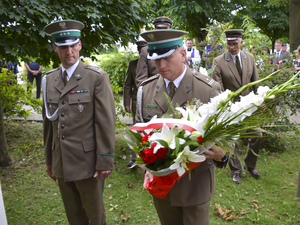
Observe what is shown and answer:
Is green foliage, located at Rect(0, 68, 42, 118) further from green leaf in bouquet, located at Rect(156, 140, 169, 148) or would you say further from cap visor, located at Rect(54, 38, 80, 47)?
green leaf in bouquet, located at Rect(156, 140, 169, 148)

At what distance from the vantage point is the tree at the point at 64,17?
164 inches

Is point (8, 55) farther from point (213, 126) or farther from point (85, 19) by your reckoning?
point (213, 126)

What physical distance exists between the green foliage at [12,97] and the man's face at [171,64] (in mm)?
5136

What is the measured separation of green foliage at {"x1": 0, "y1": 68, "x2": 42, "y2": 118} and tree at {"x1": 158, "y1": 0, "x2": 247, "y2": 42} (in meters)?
10.1

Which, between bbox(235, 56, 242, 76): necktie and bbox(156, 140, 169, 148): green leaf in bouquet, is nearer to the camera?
bbox(156, 140, 169, 148): green leaf in bouquet

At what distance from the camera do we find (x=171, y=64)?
7.28 ft

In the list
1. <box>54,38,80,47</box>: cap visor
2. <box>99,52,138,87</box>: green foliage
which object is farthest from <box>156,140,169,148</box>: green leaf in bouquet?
<box>99,52,138,87</box>: green foliage

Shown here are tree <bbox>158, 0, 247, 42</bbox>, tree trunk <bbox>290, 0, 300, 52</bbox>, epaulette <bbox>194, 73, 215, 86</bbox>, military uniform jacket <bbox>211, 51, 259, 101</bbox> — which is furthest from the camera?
tree <bbox>158, 0, 247, 42</bbox>

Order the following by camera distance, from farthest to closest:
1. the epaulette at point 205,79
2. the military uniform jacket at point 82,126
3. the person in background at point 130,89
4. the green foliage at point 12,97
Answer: the green foliage at point 12,97 < the person in background at point 130,89 < the military uniform jacket at point 82,126 < the epaulette at point 205,79

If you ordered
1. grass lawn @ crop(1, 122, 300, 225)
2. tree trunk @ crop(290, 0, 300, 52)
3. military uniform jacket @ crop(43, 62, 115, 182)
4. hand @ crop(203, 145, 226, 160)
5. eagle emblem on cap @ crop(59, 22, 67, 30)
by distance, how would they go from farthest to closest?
1. tree trunk @ crop(290, 0, 300, 52)
2. grass lawn @ crop(1, 122, 300, 225)
3. eagle emblem on cap @ crop(59, 22, 67, 30)
4. military uniform jacket @ crop(43, 62, 115, 182)
5. hand @ crop(203, 145, 226, 160)

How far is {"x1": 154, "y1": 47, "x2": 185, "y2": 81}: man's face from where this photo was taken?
2.20 metres

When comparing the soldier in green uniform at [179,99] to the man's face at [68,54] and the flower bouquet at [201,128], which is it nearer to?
the flower bouquet at [201,128]

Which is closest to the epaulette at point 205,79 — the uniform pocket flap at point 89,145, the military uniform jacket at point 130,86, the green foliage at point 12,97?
the uniform pocket flap at point 89,145

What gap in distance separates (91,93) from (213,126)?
4.96 ft
